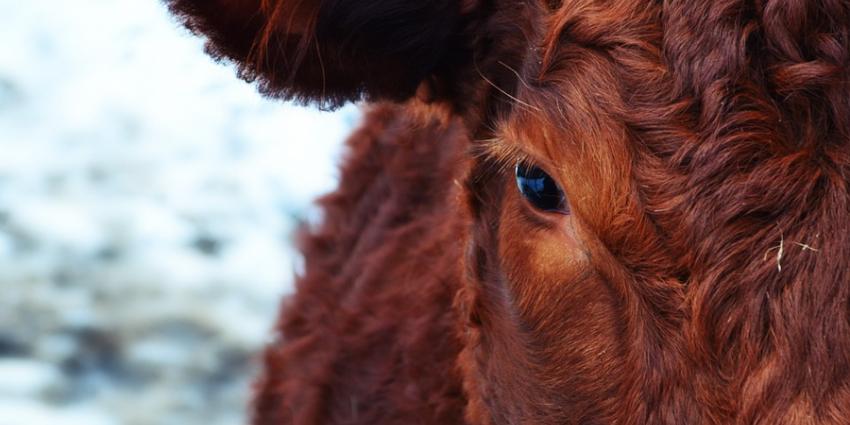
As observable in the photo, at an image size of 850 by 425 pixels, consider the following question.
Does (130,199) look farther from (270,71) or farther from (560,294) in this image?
(560,294)

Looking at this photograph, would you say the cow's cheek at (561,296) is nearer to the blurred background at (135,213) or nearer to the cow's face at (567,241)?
the cow's face at (567,241)

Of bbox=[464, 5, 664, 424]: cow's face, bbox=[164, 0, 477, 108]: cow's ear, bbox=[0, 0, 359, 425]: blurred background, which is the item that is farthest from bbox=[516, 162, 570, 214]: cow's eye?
bbox=[0, 0, 359, 425]: blurred background

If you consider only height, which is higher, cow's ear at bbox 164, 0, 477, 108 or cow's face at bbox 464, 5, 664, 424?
cow's ear at bbox 164, 0, 477, 108

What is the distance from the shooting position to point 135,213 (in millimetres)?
6527

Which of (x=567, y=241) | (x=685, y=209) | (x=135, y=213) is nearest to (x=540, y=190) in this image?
(x=567, y=241)

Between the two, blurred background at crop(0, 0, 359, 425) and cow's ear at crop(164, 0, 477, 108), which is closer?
cow's ear at crop(164, 0, 477, 108)

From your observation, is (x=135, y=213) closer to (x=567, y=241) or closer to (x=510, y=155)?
(x=510, y=155)

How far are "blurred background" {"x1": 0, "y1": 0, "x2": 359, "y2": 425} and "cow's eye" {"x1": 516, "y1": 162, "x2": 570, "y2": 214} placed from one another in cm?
218

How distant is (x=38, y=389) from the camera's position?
5.37 meters

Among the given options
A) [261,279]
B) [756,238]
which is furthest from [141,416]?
[756,238]

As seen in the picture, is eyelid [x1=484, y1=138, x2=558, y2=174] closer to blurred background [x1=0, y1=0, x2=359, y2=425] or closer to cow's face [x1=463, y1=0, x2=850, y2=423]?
cow's face [x1=463, y1=0, x2=850, y2=423]

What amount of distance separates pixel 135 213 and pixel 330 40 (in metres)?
4.41

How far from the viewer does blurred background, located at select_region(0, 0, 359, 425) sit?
554 cm

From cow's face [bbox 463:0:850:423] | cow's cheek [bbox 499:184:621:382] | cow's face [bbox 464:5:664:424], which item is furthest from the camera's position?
cow's cheek [bbox 499:184:621:382]
